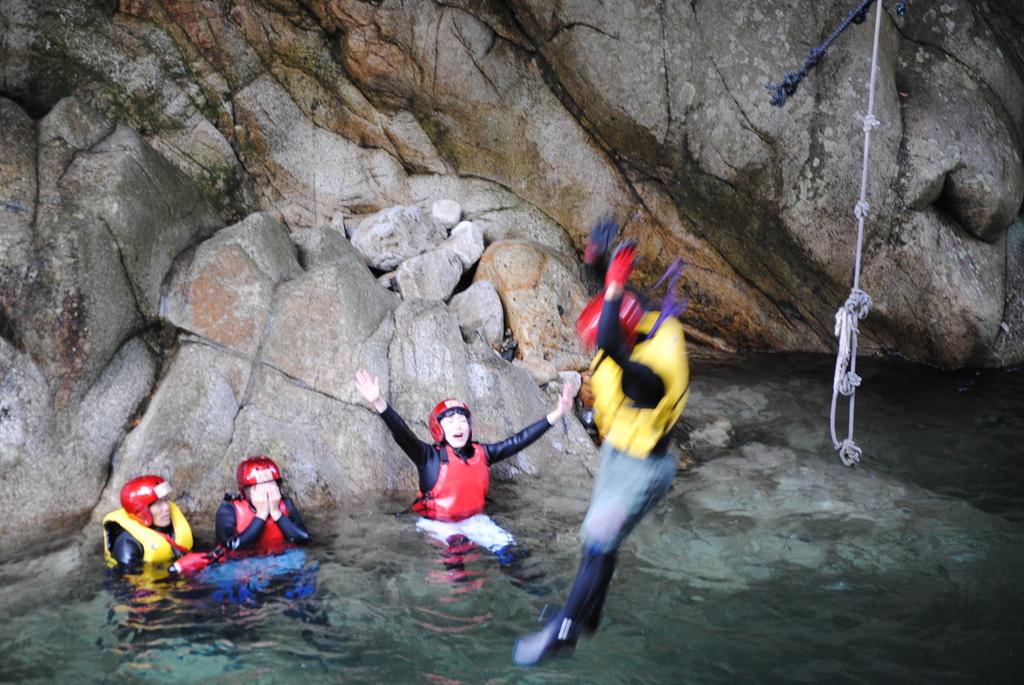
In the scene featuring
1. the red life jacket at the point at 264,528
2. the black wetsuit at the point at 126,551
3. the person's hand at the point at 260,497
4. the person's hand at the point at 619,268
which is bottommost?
the black wetsuit at the point at 126,551

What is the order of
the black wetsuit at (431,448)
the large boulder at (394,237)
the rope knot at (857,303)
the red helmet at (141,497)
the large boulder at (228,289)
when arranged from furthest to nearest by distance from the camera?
the large boulder at (394,237) → the large boulder at (228,289) → the black wetsuit at (431,448) → the rope knot at (857,303) → the red helmet at (141,497)

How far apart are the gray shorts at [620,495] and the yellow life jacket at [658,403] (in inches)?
2.5

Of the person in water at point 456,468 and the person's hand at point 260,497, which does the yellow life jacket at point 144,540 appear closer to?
the person's hand at point 260,497

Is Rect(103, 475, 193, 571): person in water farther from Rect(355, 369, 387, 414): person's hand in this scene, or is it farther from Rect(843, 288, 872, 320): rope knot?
Rect(843, 288, 872, 320): rope knot

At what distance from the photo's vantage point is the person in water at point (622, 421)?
3.98m

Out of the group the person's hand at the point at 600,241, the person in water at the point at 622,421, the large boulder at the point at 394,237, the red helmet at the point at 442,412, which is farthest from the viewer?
the large boulder at the point at 394,237

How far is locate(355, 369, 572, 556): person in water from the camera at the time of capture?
22.1 ft

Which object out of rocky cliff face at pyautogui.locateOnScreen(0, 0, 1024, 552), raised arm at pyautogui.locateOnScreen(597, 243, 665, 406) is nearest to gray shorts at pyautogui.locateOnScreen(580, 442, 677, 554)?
raised arm at pyautogui.locateOnScreen(597, 243, 665, 406)

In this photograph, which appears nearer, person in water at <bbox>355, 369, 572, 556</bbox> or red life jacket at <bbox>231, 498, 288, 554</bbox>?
red life jacket at <bbox>231, 498, 288, 554</bbox>

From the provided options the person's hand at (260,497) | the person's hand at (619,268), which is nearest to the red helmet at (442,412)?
the person's hand at (260,497)

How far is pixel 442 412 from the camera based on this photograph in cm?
705

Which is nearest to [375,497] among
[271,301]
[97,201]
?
[271,301]

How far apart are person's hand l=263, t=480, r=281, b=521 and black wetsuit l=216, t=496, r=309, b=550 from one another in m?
0.04

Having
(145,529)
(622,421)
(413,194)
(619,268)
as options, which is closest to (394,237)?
(413,194)
